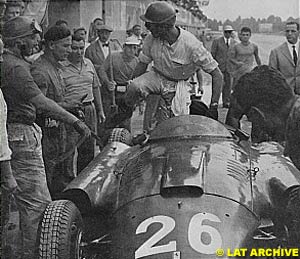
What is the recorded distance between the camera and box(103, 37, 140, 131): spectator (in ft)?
29.2

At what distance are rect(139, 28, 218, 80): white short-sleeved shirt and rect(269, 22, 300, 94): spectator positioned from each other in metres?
2.57

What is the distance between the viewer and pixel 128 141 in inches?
265

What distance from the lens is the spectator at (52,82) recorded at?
6016 millimetres

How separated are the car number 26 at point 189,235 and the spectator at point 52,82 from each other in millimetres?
2211

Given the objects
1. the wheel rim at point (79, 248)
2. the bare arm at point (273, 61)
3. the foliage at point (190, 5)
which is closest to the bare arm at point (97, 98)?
the bare arm at point (273, 61)

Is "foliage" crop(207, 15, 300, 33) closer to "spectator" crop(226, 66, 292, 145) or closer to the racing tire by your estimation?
"spectator" crop(226, 66, 292, 145)

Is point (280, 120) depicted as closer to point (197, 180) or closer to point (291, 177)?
point (291, 177)

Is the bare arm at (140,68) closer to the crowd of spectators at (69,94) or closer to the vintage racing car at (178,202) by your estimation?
the crowd of spectators at (69,94)

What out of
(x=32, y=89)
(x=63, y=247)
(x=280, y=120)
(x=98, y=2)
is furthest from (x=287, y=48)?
(x=98, y=2)

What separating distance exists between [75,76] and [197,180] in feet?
9.53

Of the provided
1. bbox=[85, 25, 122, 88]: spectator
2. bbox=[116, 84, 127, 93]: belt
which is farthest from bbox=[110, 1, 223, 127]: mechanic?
bbox=[85, 25, 122, 88]: spectator

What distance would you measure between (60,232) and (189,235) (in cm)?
94

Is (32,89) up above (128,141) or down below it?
above

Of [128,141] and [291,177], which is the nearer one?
[291,177]
